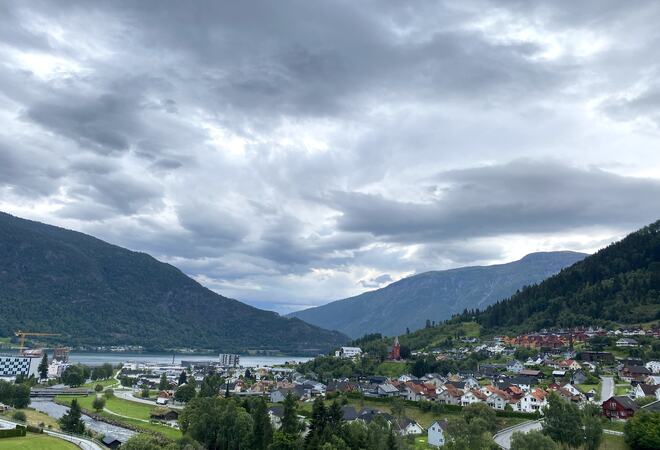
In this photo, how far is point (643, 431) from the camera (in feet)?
197

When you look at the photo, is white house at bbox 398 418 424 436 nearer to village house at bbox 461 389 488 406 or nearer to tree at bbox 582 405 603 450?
village house at bbox 461 389 488 406

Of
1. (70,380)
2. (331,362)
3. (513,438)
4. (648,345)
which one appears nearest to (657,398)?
(513,438)

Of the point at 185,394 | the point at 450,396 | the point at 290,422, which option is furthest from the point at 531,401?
the point at 185,394

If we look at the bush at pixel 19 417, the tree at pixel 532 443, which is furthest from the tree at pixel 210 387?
the tree at pixel 532 443

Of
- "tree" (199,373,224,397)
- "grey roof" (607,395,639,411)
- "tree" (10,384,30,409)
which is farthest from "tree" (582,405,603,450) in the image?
"tree" (10,384,30,409)

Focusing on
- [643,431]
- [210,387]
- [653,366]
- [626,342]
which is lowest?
[643,431]

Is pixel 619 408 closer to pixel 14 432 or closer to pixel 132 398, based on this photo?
pixel 14 432

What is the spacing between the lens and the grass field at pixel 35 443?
191 feet

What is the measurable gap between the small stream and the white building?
50393 mm

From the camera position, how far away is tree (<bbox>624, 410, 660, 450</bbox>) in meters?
59.0

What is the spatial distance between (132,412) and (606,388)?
289 ft

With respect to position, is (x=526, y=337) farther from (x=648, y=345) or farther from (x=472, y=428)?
(x=472, y=428)

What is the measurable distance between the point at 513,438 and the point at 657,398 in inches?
1649

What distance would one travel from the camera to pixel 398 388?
111000mm
